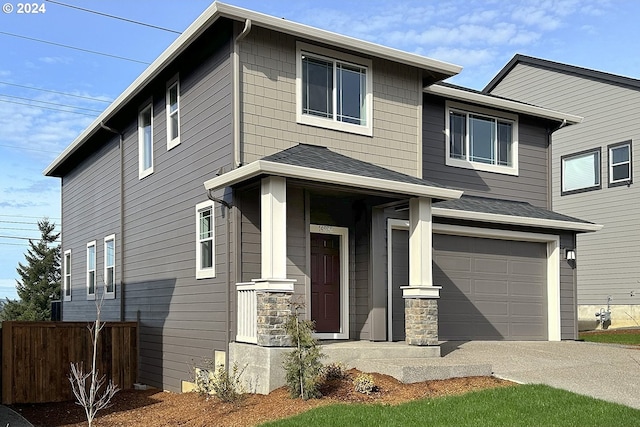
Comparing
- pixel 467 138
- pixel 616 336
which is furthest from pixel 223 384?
pixel 616 336

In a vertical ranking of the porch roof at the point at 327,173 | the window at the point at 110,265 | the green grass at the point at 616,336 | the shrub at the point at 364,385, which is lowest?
the green grass at the point at 616,336

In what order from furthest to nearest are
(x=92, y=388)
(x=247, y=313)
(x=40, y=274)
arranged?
(x=40, y=274)
(x=247, y=313)
(x=92, y=388)

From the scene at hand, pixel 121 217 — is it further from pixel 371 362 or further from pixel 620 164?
pixel 620 164

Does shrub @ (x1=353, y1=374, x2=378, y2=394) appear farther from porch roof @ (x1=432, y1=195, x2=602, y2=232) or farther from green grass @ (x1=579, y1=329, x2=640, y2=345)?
green grass @ (x1=579, y1=329, x2=640, y2=345)

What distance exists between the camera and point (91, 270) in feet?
61.8

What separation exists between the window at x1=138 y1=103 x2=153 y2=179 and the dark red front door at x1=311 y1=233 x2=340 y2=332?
193 inches

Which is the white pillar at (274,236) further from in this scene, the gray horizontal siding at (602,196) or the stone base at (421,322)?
the gray horizontal siding at (602,196)

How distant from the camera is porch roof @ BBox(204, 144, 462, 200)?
32.9 ft

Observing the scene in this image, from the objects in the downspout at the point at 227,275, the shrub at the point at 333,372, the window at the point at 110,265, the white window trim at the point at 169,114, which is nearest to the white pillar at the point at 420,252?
the shrub at the point at 333,372

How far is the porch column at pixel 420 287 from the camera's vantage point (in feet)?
37.9

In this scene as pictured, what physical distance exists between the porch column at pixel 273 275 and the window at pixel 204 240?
2.15 metres

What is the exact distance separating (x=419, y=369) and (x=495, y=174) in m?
7.48

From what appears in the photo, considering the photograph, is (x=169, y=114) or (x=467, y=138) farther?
(x=467, y=138)

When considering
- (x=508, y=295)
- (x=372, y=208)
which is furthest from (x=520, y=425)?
(x=508, y=295)
